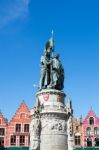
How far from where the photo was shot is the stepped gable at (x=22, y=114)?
73.3 metres

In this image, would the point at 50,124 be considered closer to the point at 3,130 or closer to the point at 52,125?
the point at 52,125

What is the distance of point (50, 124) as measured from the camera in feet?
94.1

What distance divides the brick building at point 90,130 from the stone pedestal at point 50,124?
1848 inches

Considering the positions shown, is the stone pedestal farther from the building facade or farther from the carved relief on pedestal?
the building facade

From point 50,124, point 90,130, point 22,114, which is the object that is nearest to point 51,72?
point 50,124

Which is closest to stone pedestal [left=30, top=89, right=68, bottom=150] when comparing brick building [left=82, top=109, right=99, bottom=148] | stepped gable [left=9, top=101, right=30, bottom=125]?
stepped gable [left=9, top=101, right=30, bottom=125]

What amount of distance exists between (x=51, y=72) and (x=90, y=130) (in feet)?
153

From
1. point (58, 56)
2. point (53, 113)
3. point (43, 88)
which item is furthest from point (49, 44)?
point (53, 113)

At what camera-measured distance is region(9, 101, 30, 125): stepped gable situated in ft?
241

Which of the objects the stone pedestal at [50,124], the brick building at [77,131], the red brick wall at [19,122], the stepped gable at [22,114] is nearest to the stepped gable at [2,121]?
the red brick wall at [19,122]

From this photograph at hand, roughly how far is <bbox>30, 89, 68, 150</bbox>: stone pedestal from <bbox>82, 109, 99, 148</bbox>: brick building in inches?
1848

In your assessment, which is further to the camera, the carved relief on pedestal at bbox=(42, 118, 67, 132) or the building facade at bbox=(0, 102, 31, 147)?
the building facade at bbox=(0, 102, 31, 147)

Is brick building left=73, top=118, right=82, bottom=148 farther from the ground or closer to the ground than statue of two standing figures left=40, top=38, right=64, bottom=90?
closer to the ground

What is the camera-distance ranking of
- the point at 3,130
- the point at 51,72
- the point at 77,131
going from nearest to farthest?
the point at 51,72
the point at 3,130
the point at 77,131
